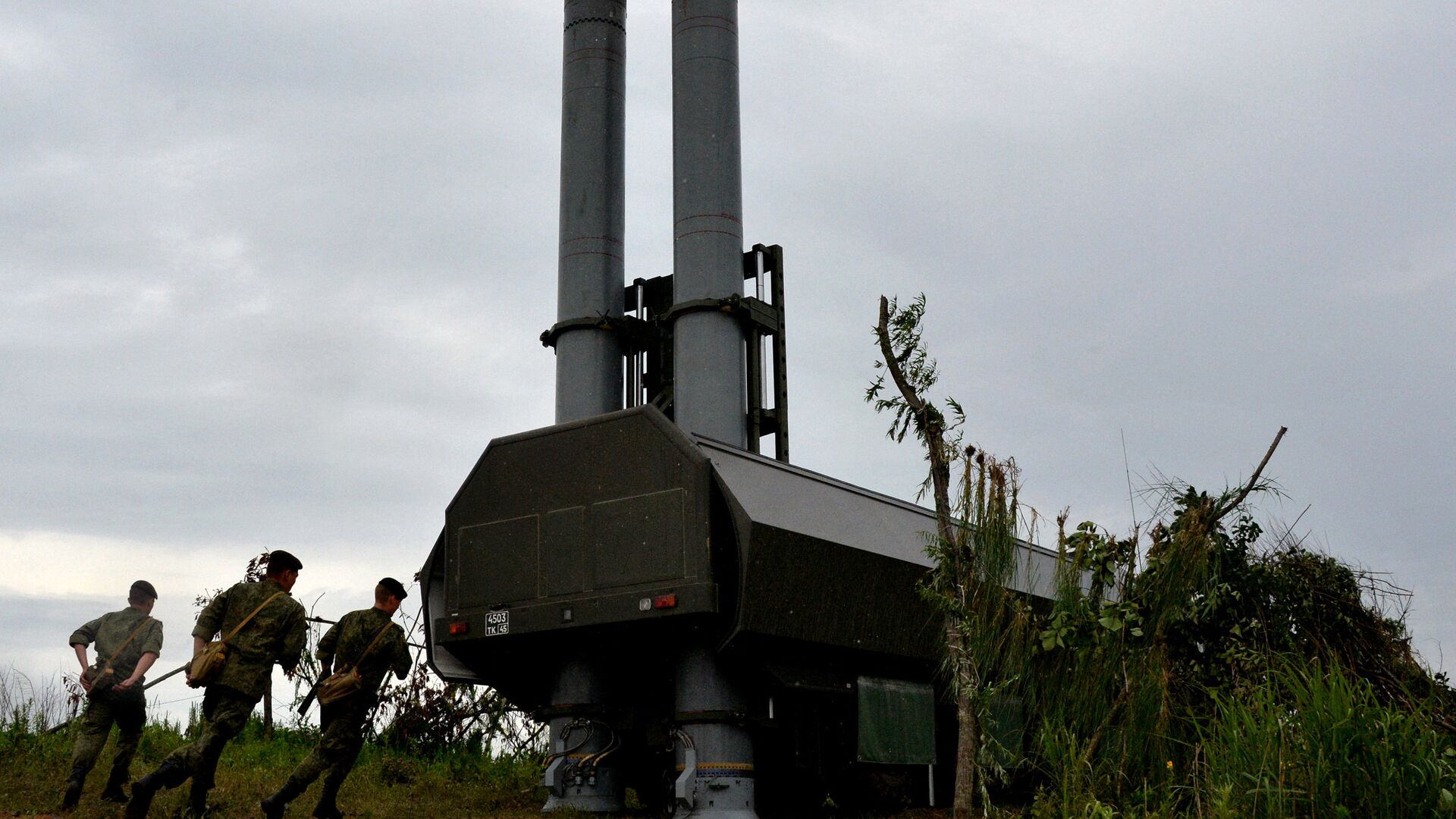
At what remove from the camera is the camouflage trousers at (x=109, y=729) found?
11.0 metres

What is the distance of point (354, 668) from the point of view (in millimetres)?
10570

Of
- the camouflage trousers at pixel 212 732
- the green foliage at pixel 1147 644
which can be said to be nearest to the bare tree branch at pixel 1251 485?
the green foliage at pixel 1147 644

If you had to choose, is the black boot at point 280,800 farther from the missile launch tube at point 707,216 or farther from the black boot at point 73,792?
the missile launch tube at point 707,216

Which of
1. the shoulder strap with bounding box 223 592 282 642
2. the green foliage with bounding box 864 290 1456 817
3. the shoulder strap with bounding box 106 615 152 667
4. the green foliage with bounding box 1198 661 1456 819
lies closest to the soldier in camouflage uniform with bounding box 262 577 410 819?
the shoulder strap with bounding box 223 592 282 642

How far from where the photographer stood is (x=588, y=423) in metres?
12.6

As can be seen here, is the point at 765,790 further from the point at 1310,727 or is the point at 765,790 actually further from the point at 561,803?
the point at 1310,727

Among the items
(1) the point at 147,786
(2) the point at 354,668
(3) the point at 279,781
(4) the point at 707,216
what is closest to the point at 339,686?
(2) the point at 354,668

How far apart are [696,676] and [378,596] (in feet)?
9.53

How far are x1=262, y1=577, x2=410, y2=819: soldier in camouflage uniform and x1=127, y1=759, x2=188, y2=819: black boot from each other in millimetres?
864

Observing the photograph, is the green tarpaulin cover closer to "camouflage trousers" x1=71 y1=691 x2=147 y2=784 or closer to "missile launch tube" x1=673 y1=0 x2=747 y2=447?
"missile launch tube" x1=673 y1=0 x2=747 y2=447

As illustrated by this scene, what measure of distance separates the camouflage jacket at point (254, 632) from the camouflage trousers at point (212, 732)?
0.07 m

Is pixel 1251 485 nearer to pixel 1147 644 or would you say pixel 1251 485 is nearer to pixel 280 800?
pixel 1147 644

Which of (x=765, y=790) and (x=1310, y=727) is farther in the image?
(x=765, y=790)

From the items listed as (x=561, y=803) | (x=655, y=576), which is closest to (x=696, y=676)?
(x=655, y=576)
